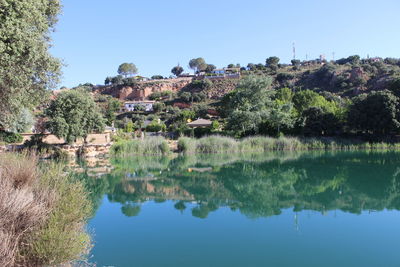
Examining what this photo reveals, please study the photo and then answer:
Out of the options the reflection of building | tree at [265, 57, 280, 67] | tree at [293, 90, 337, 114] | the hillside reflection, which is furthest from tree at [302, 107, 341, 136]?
tree at [265, 57, 280, 67]

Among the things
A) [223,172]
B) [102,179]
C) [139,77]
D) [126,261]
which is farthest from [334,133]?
[139,77]

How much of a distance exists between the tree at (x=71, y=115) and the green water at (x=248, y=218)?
8753 millimetres

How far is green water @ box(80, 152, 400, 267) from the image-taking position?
665cm

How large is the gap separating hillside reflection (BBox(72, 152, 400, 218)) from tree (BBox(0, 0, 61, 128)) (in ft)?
13.3

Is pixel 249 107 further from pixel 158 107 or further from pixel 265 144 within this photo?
pixel 158 107

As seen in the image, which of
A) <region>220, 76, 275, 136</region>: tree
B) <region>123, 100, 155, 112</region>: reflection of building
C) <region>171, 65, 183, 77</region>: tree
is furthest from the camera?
<region>171, 65, 183, 77</region>: tree

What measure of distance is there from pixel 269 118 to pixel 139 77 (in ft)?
219

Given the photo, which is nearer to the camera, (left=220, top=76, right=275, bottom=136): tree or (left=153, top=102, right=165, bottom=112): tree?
(left=220, top=76, right=275, bottom=136): tree

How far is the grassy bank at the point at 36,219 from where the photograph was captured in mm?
4129

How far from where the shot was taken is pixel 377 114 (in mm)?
29672

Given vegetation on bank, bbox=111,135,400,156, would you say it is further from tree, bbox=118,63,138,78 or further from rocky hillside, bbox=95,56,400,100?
tree, bbox=118,63,138,78

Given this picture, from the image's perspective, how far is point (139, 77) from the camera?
312 feet

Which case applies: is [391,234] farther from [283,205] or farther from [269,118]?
[269,118]

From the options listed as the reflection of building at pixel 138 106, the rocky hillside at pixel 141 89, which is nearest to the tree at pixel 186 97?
the reflection of building at pixel 138 106
